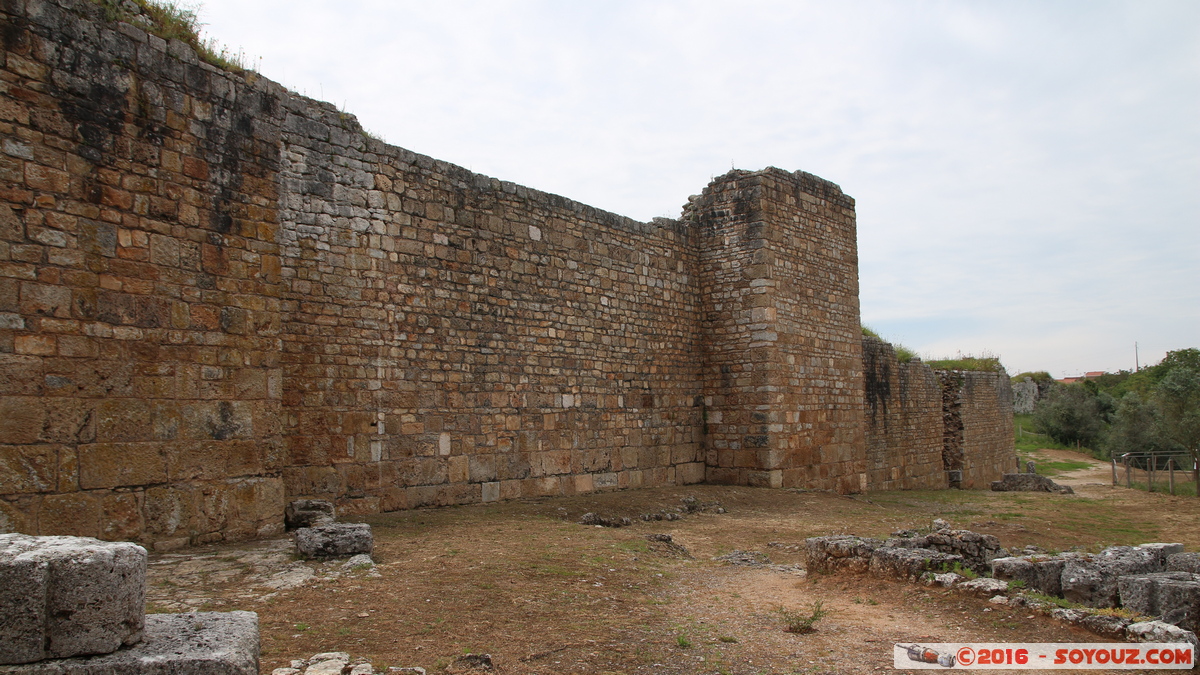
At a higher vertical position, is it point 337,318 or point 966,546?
point 337,318

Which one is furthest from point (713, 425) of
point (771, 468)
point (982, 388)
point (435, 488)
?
point (982, 388)

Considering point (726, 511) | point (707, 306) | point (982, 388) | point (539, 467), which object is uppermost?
point (707, 306)

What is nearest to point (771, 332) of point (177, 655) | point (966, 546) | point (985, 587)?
point (966, 546)

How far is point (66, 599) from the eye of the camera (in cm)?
288

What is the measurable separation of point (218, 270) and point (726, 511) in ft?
27.2

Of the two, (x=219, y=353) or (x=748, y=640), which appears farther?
(x=219, y=353)

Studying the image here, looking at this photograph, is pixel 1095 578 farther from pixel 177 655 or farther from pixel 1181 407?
pixel 1181 407

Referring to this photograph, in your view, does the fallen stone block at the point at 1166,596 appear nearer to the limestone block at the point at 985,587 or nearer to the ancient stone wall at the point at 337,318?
the limestone block at the point at 985,587

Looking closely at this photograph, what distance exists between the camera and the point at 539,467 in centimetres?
1184

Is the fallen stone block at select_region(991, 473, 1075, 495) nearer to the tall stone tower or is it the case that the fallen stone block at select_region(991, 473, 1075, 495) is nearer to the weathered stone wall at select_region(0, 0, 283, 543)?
the tall stone tower

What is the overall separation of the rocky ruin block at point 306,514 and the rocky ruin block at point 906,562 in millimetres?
5547

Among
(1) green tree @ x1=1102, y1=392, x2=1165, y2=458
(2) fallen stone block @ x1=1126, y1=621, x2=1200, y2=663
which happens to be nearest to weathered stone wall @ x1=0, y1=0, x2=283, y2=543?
(2) fallen stone block @ x1=1126, y1=621, x2=1200, y2=663

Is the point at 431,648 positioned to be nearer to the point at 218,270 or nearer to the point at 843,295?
the point at 218,270

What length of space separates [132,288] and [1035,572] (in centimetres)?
828
